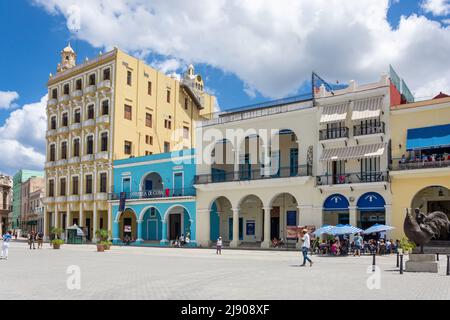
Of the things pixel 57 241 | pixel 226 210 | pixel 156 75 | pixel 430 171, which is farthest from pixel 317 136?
pixel 156 75

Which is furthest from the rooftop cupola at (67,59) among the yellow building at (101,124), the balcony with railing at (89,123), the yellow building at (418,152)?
the yellow building at (418,152)

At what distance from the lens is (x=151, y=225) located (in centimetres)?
4606

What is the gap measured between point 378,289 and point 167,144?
42.6 m

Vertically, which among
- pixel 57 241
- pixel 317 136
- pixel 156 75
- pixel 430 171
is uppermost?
pixel 156 75

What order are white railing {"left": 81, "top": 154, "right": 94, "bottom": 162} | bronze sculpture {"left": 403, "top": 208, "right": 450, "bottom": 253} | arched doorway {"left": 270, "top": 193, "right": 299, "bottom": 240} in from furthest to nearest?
white railing {"left": 81, "top": 154, "right": 94, "bottom": 162} → arched doorway {"left": 270, "top": 193, "right": 299, "bottom": 240} → bronze sculpture {"left": 403, "top": 208, "right": 450, "bottom": 253}

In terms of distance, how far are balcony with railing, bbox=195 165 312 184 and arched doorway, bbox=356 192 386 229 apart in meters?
4.02

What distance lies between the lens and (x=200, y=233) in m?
38.8

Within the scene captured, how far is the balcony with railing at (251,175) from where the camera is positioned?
3397cm

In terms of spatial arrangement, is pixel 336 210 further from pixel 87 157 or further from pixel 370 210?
pixel 87 157

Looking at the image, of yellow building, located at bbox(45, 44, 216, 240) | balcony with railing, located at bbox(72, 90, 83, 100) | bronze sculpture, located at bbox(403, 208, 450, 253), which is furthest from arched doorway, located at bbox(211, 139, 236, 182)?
bronze sculpture, located at bbox(403, 208, 450, 253)

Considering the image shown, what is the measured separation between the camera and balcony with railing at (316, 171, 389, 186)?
30484mm

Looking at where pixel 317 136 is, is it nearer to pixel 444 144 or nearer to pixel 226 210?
pixel 444 144

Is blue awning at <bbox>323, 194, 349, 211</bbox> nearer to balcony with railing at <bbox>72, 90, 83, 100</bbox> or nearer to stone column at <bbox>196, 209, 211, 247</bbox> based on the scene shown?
stone column at <bbox>196, 209, 211, 247</bbox>

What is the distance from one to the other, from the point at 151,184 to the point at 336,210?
741 inches
